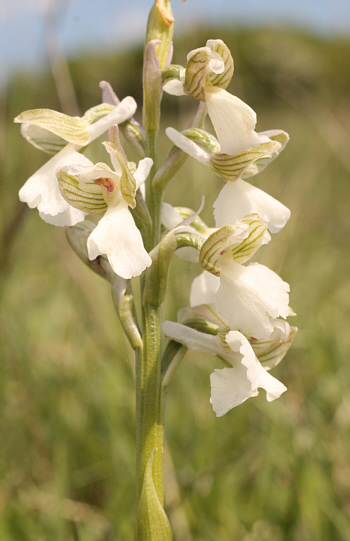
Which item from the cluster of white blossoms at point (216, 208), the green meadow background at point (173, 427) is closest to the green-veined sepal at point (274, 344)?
the cluster of white blossoms at point (216, 208)

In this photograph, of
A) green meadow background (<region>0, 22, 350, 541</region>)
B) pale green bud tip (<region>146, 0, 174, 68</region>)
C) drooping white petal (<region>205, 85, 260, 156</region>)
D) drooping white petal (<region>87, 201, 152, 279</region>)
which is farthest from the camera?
green meadow background (<region>0, 22, 350, 541</region>)

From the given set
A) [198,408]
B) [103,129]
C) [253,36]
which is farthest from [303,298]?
[253,36]

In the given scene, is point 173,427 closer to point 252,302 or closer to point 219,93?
point 252,302

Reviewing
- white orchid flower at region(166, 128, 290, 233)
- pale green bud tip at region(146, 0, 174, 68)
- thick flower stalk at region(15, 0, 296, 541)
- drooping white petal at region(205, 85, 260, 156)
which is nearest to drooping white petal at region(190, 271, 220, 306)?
thick flower stalk at region(15, 0, 296, 541)

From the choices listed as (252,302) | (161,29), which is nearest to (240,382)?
(252,302)

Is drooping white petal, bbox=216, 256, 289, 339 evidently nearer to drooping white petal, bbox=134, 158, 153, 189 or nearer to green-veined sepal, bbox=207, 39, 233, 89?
drooping white petal, bbox=134, 158, 153, 189

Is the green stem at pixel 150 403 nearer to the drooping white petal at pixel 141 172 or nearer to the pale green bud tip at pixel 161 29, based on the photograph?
the drooping white petal at pixel 141 172
